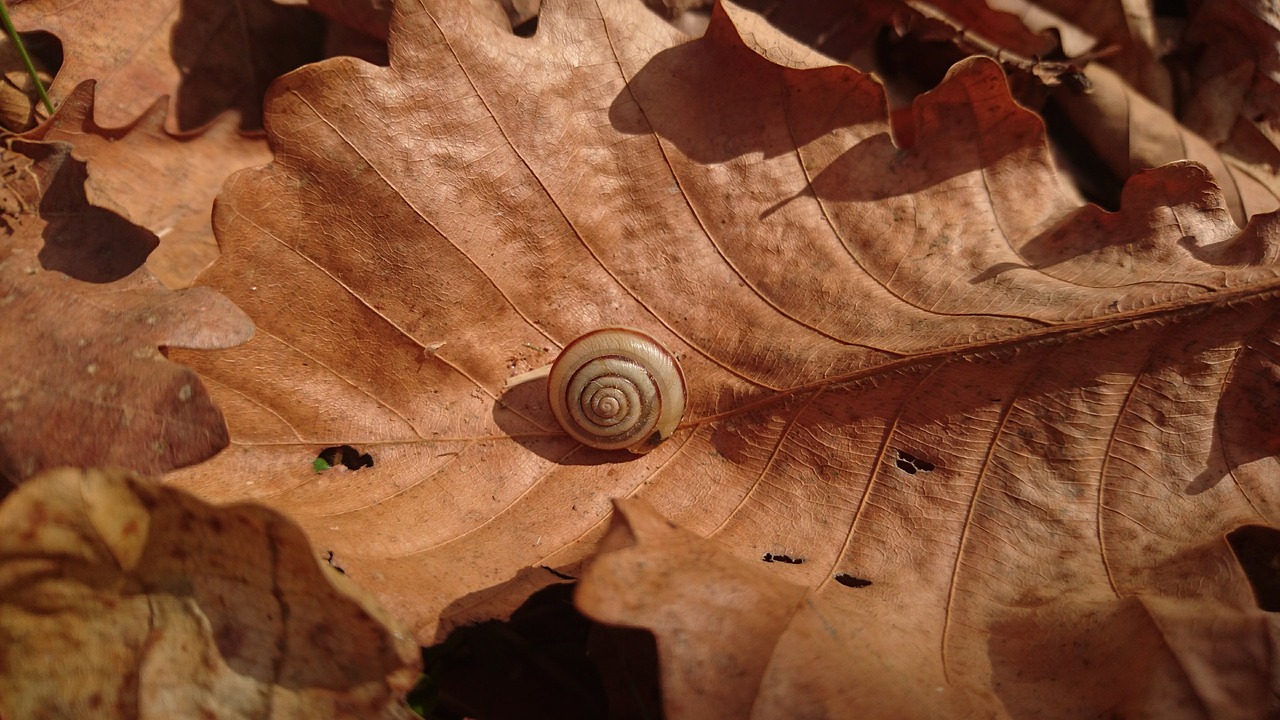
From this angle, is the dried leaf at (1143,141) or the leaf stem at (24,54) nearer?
the leaf stem at (24,54)

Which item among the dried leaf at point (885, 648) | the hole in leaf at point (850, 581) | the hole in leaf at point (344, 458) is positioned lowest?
the hole in leaf at point (344, 458)

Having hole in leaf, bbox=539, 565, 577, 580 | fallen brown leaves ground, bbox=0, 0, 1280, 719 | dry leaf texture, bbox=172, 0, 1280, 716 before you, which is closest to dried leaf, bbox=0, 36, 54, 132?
fallen brown leaves ground, bbox=0, 0, 1280, 719

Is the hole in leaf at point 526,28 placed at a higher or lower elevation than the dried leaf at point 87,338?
higher

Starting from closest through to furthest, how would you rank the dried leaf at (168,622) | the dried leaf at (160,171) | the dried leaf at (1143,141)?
the dried leaf at (168,622) < the dried leaf at (160,171) < the dried leaf at (1143,141)

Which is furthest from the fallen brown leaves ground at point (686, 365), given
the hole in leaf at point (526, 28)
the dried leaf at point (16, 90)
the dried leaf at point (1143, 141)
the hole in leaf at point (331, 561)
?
the dried leaf at point (1143, 141)

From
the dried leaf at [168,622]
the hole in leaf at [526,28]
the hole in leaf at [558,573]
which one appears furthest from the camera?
the hole in leaf at [526,28]

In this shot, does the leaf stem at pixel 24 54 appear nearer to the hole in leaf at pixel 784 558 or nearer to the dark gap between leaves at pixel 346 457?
the dark gap between leaves at pixel 346 457

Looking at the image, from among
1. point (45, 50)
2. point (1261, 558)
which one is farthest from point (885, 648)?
point (45, 50)

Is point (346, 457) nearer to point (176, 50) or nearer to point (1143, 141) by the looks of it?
point (176, 50)
